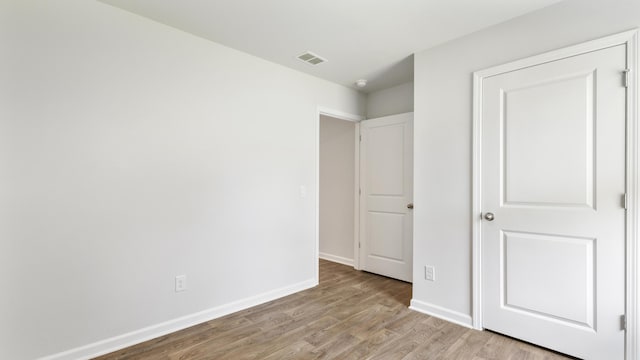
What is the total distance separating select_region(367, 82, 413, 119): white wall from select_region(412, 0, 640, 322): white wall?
883mm

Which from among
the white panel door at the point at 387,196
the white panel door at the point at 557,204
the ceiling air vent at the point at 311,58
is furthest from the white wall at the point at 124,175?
the white panel door at the point at 557,204

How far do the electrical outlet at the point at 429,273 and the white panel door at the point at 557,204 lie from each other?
0.42 m

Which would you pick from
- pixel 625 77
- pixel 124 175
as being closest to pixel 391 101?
pixel 625 77

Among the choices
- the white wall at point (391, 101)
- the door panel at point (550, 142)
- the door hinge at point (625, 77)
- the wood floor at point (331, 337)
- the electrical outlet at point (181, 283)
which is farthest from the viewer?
the white wall at point (391, 101)

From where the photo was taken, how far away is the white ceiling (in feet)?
6.92

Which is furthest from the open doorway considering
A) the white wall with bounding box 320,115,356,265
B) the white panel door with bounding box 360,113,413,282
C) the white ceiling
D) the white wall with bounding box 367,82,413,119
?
the white ceiling

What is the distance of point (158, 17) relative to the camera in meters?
2.27

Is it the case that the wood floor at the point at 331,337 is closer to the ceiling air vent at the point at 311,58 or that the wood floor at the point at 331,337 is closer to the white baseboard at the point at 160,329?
the white baseboard at the point at 160,329

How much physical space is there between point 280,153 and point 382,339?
1.92 meters

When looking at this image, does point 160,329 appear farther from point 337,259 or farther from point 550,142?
point 550,142

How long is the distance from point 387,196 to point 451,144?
133 centimetres

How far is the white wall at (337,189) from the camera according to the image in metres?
4.34

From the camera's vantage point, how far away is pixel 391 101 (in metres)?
3.89

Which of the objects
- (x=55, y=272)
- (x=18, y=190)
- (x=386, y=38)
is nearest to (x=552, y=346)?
(x=386, y=38)
